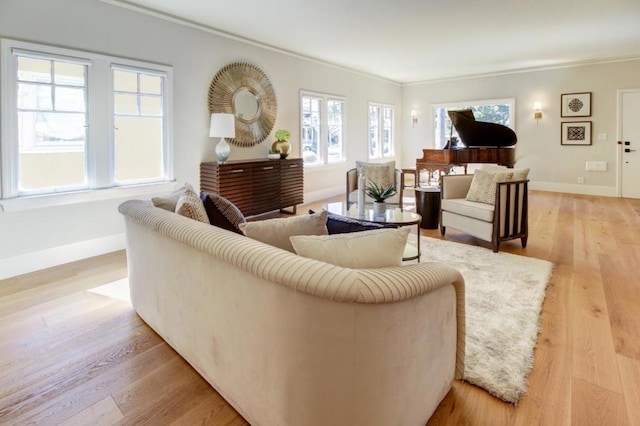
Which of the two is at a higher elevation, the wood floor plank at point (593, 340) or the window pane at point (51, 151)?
the window pane at point (51, 151)

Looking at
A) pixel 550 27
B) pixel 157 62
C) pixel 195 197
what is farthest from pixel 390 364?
pixel 550 27

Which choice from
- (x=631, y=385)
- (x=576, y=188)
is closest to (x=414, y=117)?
(x=576, y=188)

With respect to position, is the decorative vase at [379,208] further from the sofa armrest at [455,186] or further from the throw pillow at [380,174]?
the throw pillow at [380,174]

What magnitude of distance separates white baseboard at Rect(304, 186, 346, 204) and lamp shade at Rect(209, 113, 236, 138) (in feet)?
7.61

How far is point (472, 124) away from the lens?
6488 millimetres

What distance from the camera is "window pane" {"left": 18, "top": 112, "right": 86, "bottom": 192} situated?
11.5 ft

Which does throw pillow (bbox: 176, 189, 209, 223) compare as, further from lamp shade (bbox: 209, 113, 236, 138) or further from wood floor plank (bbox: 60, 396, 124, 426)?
lamp shade (bbox: 209, 113, 236, 138)

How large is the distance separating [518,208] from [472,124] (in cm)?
290

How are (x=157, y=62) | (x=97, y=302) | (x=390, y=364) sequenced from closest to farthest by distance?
(x=390, y=364) → (x=97, y=302) → (x=157, y=62)

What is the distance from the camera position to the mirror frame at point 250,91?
518 centimetres

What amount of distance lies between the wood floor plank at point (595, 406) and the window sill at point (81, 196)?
4.22m

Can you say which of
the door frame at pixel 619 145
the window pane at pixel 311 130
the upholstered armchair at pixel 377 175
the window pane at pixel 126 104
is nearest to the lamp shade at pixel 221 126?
the window pane at pixel 126 104

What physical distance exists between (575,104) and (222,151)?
6936 millimetres

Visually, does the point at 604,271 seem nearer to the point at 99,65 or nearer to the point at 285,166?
the point at 285,166
